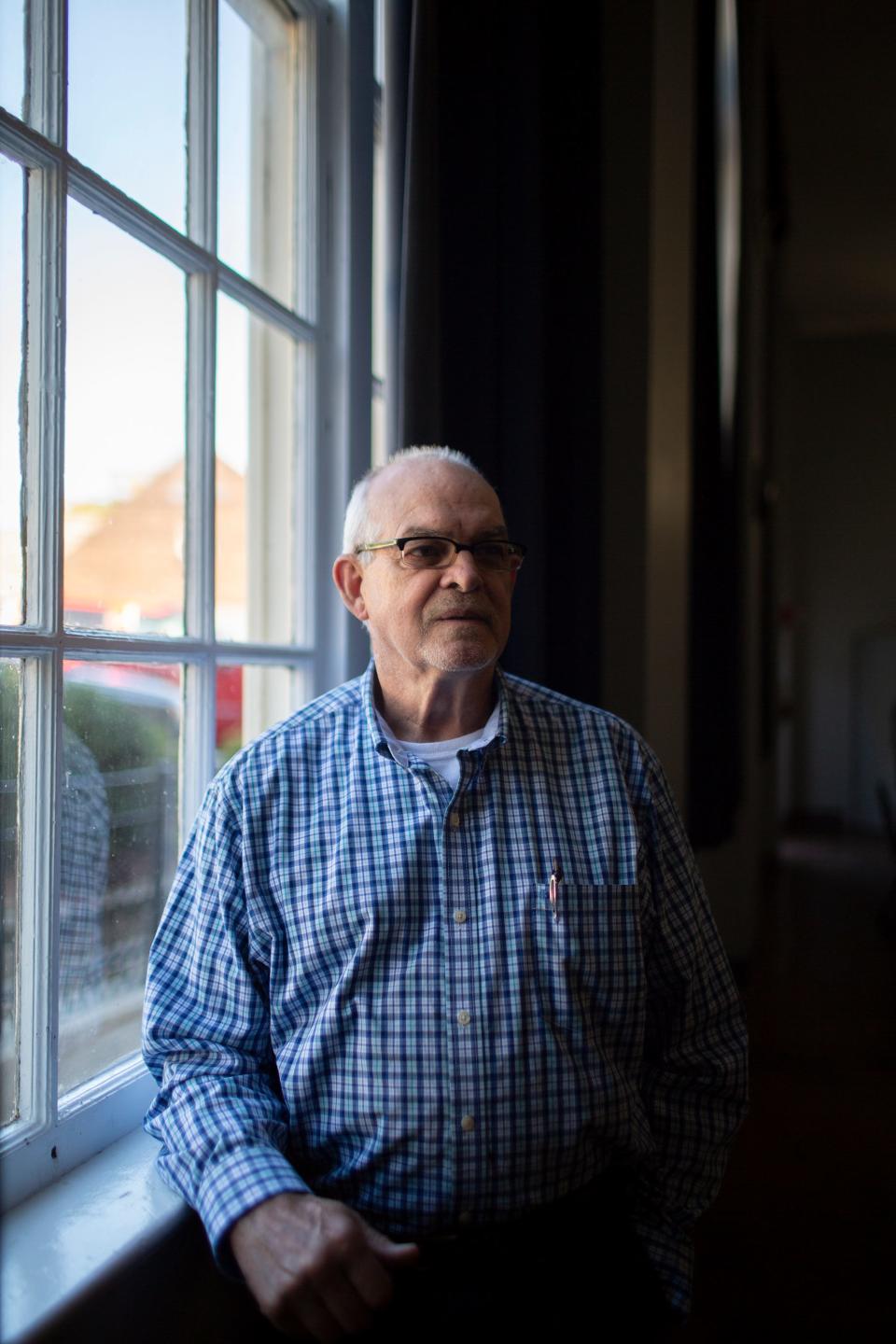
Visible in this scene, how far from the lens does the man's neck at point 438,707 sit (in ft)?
4.48

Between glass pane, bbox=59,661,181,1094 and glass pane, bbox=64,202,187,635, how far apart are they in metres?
0.10

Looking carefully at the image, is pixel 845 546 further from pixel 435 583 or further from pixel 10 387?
pixel 10 387

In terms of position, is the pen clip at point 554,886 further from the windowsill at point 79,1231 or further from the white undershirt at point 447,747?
the windowsill at point 79,1231

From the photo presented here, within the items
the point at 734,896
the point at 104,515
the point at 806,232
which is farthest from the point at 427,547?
the point at 806,232

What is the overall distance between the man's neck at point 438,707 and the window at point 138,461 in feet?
0.93

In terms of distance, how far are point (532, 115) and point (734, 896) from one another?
2.92 m

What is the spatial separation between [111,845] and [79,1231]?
17.7 inches

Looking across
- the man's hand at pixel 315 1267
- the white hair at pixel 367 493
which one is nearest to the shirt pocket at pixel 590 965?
the man's hand at pixel 315 1267

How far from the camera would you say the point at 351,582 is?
57.4 inches

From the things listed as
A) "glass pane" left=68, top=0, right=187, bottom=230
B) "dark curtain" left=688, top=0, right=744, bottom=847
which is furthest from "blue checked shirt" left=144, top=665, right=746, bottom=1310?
"dark curtain" left=688, top=0, right=744, bottom=847

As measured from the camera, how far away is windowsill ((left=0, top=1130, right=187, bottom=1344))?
897 mm

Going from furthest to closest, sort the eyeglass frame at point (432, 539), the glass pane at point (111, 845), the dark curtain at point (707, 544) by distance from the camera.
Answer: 1. the dark curtain at point (707, 544)
2. the eyeglass frame at point (432, 539)
3. the glass pane at point (111, 845)

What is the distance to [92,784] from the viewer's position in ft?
4.17

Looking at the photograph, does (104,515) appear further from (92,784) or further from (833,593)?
(833,593)
